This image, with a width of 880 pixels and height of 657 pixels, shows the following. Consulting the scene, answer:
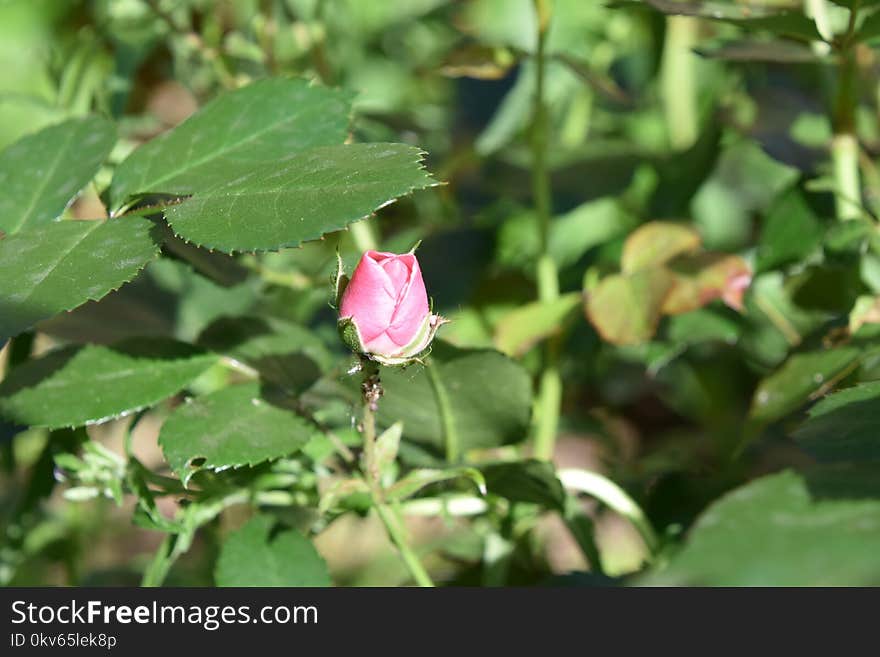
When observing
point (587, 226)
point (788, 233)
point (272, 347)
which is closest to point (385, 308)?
point (272, 347)

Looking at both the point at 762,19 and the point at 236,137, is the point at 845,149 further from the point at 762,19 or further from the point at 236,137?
the point at 236,137

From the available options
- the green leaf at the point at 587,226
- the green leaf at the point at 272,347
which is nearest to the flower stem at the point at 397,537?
the green leaf at the point at 272,347

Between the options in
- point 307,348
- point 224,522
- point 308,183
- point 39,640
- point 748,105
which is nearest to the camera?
point 308,183

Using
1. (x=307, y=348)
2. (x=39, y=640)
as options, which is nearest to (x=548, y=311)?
(x=307, y=348)

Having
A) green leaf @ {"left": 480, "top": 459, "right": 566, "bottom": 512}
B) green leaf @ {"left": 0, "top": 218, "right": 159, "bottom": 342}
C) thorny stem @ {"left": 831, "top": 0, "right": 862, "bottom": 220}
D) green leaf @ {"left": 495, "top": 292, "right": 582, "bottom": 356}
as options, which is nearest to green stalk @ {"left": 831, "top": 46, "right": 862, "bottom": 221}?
thorny stem @ {"left": 831, "top": 0, "right": 862, "bottom": 220}

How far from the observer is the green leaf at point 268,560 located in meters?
0.69

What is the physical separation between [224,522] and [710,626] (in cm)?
77

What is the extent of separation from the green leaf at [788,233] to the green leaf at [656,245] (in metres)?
0.06

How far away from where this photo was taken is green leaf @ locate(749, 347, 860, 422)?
0.68 m

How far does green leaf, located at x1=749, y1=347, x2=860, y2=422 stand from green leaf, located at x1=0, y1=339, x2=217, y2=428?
0.39 meters

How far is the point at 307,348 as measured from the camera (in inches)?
30.0

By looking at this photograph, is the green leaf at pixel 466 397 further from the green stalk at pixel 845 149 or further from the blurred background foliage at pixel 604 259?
the green stalk at pixel 845 149

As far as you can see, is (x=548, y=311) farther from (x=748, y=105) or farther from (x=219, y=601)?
(x=748, y=105)

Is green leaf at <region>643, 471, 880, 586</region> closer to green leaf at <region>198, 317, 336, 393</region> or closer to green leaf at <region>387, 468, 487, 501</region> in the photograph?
green leaf at <region>387, 468, 487, 501</region>
